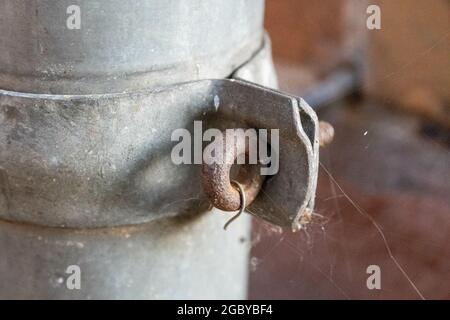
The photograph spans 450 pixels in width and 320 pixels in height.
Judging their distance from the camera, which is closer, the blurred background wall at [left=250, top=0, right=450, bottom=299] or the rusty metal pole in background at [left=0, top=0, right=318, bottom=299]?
the rusty metal pole in background at [left=0, top=0, right=318, bottom=299]

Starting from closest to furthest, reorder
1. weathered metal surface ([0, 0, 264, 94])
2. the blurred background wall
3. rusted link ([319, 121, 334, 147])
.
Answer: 1. weathered metal surface ([0, 0, 264, 94])
2. rusted link ([319, 121, 334, 147])
3. the blurred background wall

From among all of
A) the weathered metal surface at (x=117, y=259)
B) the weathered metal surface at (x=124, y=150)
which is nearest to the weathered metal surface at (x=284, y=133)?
the weathered metal surface at (x=124, y=150)

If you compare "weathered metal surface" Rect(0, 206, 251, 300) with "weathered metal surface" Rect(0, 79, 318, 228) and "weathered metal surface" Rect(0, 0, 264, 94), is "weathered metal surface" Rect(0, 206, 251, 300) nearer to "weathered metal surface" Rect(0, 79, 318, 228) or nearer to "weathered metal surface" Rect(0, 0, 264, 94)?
"weathered metal surface" Rect(0, 79, 318, 228)

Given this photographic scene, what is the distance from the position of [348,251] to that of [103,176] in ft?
2.00

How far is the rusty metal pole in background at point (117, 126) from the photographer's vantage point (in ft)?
2.94

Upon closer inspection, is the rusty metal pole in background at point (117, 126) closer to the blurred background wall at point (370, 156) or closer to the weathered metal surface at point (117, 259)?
the weathered metal surface at point (117, 259)

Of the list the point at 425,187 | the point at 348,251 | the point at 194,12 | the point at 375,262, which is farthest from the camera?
the point at 425,187

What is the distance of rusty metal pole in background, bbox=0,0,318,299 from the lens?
895 mm

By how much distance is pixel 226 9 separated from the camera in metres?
0.96

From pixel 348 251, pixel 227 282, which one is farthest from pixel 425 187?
pixel 227 282

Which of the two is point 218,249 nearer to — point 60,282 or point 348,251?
point 60,282

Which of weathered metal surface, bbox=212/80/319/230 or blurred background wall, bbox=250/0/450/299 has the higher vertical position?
weathered metal surface, bbox=212/80/319/230

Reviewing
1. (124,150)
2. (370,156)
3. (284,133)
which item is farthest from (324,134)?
(370,156)

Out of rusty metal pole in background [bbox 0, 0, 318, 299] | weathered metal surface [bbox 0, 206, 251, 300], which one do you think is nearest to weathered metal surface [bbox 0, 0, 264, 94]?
rusty metal pole in background [bbox 0, 0, 318, 299]
